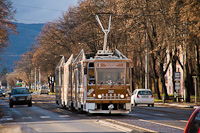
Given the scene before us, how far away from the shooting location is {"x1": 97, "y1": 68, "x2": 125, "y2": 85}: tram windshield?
24.8 m

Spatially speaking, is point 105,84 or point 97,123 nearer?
point 97,123

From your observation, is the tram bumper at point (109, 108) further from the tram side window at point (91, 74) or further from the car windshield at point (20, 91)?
the car windshield at point (20, 91)

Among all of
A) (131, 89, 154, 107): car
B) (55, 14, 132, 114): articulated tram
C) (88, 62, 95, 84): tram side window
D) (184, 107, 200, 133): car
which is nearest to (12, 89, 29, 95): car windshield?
(131, 89, 154, 107): car

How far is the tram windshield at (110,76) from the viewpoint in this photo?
2483 centimetres

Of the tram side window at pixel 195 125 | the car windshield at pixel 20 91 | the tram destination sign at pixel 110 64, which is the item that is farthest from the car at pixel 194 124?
the car windshield at pixel 20 91

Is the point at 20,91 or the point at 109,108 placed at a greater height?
the point at 20,91

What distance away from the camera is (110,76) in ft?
82.1

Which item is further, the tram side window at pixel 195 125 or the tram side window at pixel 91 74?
the tram side window at pixel 91 74

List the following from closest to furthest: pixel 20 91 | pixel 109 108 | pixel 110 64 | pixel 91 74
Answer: pixel 109 108, pixel 91 74, pixel 110 64, pixel 20 91

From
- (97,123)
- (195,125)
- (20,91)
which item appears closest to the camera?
(195,125)

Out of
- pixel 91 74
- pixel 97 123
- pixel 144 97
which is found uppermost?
pixel 91 74

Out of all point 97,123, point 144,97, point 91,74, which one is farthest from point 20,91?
point 97,123

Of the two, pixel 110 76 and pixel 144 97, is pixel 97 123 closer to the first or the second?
pixel 110 76

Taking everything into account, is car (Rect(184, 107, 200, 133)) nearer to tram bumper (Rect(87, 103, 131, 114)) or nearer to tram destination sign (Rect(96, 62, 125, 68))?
tram bumper (Rect(87, 103, 131, 114))
